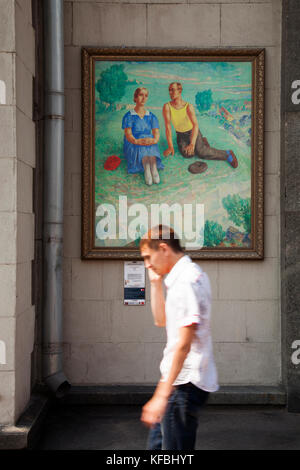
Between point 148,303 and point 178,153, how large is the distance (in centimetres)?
156

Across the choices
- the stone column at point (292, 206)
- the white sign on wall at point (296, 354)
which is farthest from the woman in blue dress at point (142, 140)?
the white sign on wall at point (296, 354)

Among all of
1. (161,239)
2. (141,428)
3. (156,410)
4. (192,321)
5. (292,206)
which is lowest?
(141,428)

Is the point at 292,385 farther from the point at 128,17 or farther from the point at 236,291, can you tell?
the point at 128,17

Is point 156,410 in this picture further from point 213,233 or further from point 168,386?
point 213,233

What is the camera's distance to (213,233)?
234 inches

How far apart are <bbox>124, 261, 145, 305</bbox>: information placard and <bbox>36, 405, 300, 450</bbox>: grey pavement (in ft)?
3.47

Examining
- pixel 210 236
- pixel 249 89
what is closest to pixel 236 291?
pixel 210 236

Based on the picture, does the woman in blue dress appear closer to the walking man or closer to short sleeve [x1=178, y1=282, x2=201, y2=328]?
the walking man

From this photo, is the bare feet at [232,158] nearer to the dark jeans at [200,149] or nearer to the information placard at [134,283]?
the dark jeans at [200,149]

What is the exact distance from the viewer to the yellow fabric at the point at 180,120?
19.4 feet

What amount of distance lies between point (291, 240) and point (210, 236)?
0.81m

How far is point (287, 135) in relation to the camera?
573cm

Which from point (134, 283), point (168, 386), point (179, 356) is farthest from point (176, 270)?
point (134, 283)

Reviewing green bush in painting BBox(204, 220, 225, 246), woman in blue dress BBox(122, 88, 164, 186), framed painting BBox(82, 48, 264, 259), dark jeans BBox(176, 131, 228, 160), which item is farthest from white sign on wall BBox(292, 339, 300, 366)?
woman in blue dress BBox(122, 88, 164, 186)
